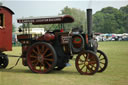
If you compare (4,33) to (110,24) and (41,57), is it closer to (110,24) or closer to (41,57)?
(41,57)

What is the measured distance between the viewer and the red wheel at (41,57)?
332 inches

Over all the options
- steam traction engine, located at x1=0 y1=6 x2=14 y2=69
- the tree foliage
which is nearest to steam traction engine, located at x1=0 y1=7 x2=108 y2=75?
steam traction engine, located at x1=0 y1=6 x2=14 y2=69

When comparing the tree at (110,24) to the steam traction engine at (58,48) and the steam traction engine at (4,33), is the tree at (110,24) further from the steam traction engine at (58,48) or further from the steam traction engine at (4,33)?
the steam traction engine at (58,48)

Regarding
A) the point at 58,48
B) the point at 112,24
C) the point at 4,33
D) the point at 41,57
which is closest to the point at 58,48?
the point at 58,48

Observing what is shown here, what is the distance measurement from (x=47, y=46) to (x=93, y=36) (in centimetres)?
161

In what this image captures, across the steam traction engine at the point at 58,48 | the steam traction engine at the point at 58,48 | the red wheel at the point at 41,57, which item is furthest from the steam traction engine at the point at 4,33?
the red wheel at the point at 41,57

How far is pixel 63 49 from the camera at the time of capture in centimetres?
874

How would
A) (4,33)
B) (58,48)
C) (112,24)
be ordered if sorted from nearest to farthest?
(58,48) → (4,33) → (112,24)

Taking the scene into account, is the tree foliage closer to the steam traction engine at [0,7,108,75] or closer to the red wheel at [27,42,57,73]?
the steam traction engine at [0,7,108,75]

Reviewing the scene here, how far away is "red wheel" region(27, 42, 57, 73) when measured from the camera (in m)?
8.42

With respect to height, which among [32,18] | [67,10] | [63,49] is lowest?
[63,49]

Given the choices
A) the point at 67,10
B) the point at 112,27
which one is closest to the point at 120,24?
the point at 112,27

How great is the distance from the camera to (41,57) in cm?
864

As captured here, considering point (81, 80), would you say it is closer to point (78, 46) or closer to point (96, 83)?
point (96, 83)
